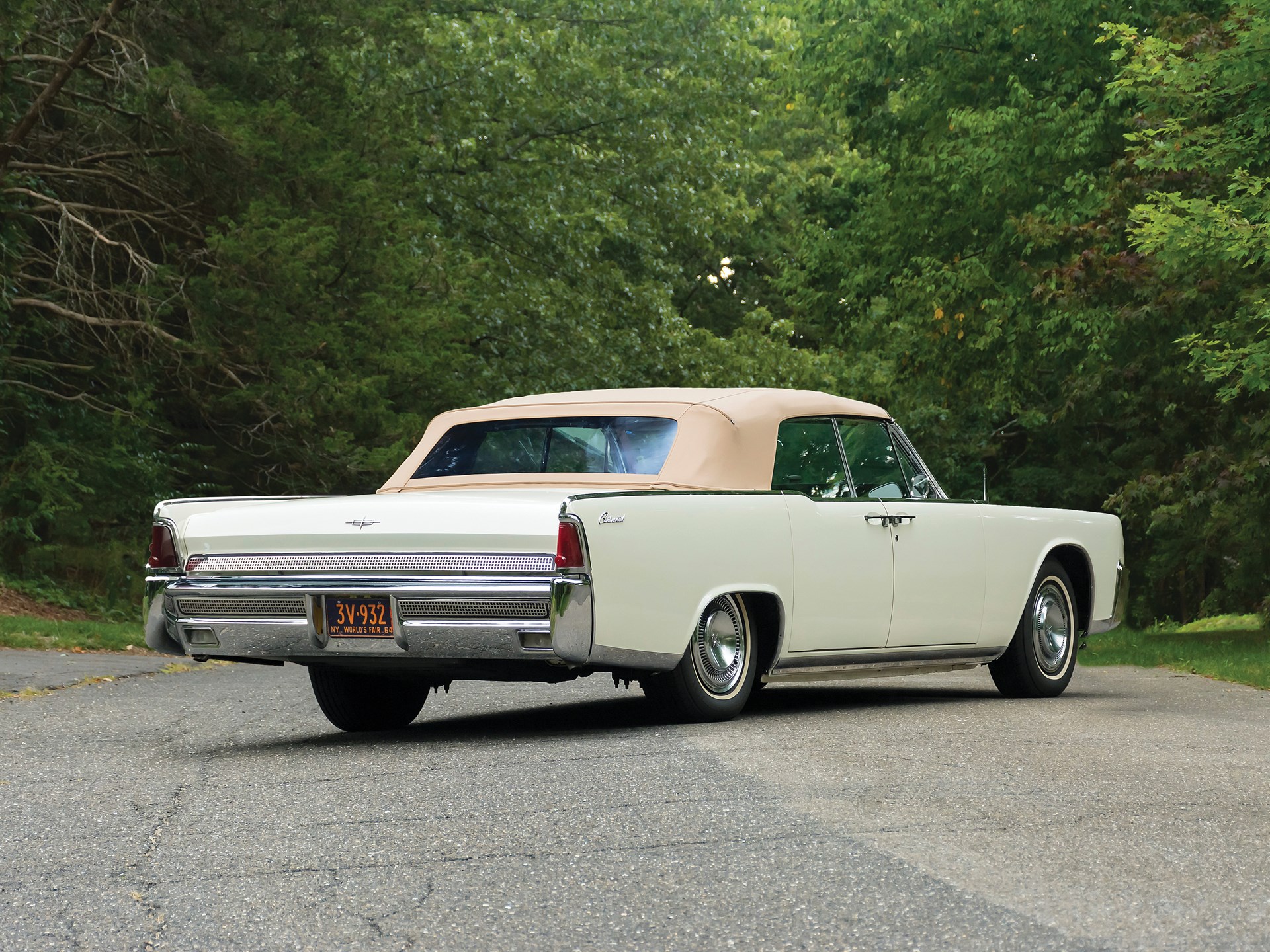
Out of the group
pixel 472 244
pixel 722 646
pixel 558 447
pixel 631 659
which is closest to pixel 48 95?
pixel 472 244

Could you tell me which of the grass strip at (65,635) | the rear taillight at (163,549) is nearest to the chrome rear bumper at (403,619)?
the rear taillight at (163,549)

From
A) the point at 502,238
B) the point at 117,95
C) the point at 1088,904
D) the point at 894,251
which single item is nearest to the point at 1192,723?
the point at 1088,904

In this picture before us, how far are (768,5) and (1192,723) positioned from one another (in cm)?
3304

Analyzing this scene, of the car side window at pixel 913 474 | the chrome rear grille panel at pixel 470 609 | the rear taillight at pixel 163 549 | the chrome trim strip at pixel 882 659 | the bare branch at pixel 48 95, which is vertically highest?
the bare branch at pixel 48 95

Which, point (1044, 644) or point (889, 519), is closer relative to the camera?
point (889, 519)

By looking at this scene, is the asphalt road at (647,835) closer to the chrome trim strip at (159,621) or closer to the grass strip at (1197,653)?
the chrome trim strip at (159,621)

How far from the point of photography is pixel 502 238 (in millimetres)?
31797

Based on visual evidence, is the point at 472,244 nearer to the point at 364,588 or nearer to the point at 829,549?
the point at 829,549

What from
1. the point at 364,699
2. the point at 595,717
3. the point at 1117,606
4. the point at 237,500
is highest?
the point at 237,500

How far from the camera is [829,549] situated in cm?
912

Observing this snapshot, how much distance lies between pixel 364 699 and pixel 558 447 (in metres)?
1.62

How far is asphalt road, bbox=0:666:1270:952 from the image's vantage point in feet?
15.1

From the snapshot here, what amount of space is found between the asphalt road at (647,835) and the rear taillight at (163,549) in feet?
2.83

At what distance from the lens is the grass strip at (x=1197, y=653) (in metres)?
14.6
